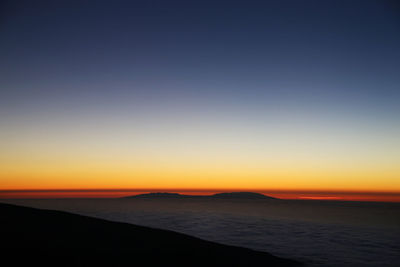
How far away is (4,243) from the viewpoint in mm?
12008

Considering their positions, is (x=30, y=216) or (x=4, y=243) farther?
(x=30, y=216)

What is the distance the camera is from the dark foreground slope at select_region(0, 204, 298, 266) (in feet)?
38.1

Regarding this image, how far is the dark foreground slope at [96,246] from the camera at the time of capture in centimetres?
1161

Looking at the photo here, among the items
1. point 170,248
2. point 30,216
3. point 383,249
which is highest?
point 30,216

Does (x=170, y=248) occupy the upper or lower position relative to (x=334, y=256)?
upper

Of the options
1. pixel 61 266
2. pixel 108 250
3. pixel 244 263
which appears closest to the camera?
pixel 61 266

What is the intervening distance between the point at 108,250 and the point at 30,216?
7363 millimetres

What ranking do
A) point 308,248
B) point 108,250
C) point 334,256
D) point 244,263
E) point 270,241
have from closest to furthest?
point 108,250
point 244,263
point 334,256
point 308,248
point 270,241

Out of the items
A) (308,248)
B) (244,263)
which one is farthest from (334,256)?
(244,263)

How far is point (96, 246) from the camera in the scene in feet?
44.4

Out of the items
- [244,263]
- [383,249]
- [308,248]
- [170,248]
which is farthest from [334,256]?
[170,248]

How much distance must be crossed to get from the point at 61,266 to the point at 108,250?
108 inches

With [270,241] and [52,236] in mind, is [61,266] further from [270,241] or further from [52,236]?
[270,241]

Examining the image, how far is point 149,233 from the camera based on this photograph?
59.3 feet
